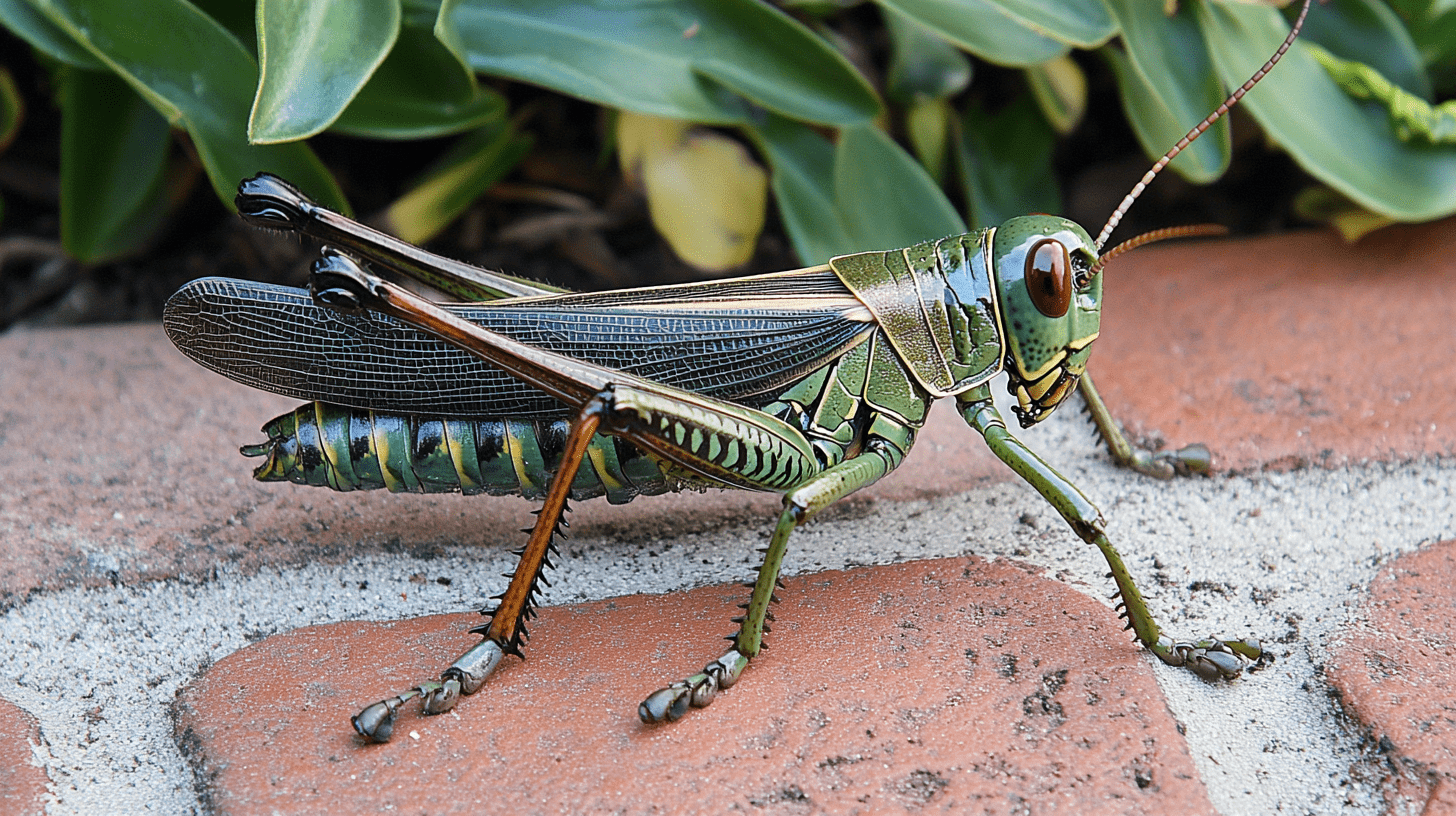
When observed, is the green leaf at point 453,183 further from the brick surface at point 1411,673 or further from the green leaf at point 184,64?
the brick surface at point 1411,673

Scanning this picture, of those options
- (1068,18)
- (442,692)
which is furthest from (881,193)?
(442,692)

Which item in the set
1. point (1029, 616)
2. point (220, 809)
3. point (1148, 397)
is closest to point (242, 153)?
point (220, 809)

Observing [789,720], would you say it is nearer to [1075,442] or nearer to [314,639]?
[314,639]

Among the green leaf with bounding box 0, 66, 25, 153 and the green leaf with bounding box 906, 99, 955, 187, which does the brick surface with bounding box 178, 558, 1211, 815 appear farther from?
the green leaf with bounding box 0, 66, 25, 153

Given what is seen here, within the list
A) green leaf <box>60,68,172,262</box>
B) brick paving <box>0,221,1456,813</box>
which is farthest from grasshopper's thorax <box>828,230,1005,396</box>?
green leaf <box>60,68,172,262</box>

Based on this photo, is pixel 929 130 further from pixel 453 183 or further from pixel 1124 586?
pixel 1124 586
